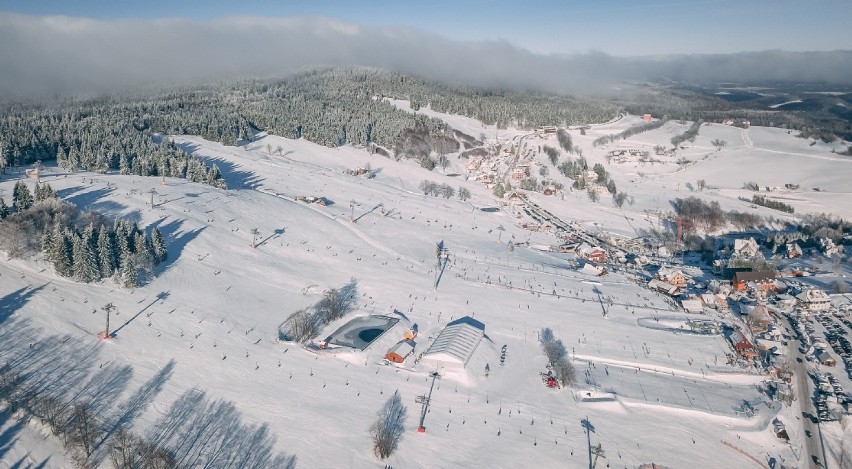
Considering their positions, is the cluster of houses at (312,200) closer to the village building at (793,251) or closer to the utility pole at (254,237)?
the utility pole at (254,237)

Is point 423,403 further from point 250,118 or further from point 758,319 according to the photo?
point 250,118

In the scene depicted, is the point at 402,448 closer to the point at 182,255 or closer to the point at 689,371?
the point at 689,371

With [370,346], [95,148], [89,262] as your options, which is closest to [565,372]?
[370,346]

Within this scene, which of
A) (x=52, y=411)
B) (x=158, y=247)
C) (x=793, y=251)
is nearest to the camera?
(x=52, y=411)

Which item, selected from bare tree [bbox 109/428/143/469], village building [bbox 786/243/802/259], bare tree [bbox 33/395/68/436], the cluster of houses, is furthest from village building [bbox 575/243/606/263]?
bare tree [bbox 33/395/68/436]

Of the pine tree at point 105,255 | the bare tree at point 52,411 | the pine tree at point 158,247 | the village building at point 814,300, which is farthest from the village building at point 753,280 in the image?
the pine tree at point 105,255

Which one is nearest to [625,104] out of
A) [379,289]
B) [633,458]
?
[379,289]

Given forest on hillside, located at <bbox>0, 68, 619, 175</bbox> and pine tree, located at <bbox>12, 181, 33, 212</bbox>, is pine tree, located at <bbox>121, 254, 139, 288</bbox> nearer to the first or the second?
pine tree, located at <bbox>12, 181, 33, 212</bbox>
